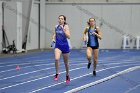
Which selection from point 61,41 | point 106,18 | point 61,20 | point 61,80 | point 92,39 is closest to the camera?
point 61,20

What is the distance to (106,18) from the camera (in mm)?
26656

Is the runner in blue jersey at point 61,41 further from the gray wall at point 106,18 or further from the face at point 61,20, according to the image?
the gray wall at point 106,18

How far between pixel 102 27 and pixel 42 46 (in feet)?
14.4

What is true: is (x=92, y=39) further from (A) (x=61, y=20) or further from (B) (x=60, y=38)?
(A) (x=61, y=20)

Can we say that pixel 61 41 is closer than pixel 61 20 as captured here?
No

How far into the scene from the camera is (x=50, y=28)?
2700 centimetres

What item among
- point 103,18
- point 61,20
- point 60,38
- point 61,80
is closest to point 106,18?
point 103,18

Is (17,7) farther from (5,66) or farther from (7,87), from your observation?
(7,87)

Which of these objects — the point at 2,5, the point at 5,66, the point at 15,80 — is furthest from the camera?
the point at 2,5

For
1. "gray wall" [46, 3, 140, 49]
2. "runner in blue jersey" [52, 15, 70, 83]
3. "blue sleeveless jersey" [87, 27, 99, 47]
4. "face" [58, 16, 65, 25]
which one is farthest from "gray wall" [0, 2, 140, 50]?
"face" [58, 16, 65, 25]

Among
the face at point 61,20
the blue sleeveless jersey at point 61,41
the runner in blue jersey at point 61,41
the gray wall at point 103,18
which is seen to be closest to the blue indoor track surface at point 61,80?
the runner in blue jersey at point 61,41

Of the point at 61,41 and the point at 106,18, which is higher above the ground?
the point at 106,18

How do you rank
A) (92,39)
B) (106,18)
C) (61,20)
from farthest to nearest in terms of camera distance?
(106,18) → (92,39) → (61,20)

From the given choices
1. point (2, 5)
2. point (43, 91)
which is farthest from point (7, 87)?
point (2, 5)
